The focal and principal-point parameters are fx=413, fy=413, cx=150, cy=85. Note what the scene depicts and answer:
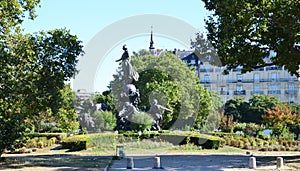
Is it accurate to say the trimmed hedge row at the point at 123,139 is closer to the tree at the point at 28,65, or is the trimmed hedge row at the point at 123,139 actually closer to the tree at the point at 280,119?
the tree at the point at 28,65

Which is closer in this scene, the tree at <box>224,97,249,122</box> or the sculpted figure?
the sculpted figure

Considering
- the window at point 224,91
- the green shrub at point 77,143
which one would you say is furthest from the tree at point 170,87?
the window at point 224,91

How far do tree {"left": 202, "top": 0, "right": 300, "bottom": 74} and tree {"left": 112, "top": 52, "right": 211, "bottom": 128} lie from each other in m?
20.5

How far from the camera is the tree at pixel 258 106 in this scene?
71562 millimetres

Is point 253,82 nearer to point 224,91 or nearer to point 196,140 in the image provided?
point 224,91

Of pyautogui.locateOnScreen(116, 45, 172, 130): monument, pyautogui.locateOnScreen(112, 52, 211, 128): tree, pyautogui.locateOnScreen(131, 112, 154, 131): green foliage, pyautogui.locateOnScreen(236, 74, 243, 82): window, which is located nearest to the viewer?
pyautogui.locateOnScreen(131, 112, 154, 131): green foliage

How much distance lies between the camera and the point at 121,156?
2122 centimetres

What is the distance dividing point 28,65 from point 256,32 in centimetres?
1015

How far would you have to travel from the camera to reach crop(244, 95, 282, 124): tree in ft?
235

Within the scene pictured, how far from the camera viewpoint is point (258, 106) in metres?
72.3

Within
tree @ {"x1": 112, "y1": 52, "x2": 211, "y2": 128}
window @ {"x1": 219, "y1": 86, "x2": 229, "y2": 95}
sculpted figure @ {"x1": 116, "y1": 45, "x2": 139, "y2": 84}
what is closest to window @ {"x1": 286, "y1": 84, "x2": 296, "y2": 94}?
window @ {"x1": 219, "y1": 86, "x2": 229, "y2": 95}

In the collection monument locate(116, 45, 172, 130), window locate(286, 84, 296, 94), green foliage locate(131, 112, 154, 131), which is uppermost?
window locate(286, 84, 296, 94)

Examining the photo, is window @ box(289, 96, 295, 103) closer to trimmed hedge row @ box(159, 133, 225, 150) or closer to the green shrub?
trimmed hedge row @ box(159, 133, 225, 150)

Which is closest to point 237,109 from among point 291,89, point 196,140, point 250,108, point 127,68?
point 250,108
